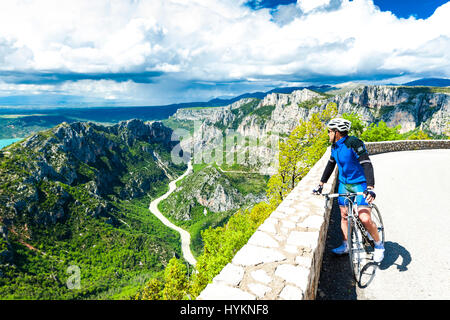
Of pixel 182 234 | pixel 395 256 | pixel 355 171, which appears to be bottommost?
pixel 182 234

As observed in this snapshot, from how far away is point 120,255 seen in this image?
106 metres

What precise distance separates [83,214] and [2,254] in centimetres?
4438

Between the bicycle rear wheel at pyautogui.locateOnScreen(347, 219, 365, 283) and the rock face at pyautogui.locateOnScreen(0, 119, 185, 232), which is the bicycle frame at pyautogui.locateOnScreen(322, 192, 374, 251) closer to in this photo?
the bicycle rear wheel at pyautogui.locateOnScreen(347, 219, 365, 283)

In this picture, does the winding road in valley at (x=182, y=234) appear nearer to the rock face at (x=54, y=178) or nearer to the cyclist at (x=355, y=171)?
the rock face at (x=54, y=178)

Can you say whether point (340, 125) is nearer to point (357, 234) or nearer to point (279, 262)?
point (357, 234)

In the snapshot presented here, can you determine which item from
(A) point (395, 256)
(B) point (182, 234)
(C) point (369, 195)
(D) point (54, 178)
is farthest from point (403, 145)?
(D) point (54, 178)

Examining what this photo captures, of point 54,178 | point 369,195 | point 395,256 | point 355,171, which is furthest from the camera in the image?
point 54,178

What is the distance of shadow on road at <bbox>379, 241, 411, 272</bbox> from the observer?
456cm

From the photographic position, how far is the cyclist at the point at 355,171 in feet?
14.0

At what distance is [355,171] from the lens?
177 inches

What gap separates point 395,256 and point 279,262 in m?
3.20

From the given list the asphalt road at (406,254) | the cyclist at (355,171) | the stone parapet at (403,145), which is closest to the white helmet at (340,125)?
the cyclist at (355,171)

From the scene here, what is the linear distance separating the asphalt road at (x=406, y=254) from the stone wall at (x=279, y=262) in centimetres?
65
